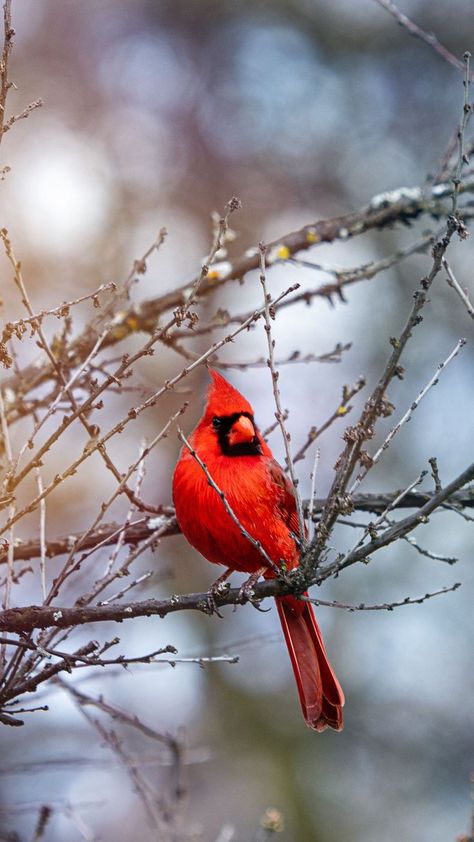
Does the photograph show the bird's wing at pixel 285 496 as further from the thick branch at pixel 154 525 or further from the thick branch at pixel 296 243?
the thick branch at pixel 296 243

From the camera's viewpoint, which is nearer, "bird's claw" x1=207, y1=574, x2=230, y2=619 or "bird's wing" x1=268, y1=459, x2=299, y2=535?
"bird's claw" x1=207, y1=574, x2=230, y2=619

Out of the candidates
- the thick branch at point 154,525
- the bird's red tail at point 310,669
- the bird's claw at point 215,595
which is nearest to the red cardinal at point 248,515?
the bird's red tail at point 310,669

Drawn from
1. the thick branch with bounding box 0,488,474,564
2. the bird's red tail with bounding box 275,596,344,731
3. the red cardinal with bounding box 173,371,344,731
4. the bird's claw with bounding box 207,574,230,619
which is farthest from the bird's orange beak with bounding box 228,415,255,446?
the bird's claw with bounding box 207,574,230,619

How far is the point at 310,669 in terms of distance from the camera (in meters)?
3.41

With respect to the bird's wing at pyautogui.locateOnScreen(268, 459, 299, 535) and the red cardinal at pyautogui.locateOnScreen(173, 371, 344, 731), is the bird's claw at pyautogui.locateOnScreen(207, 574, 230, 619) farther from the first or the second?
the bird's wing at pyautogui.locateOnScreen(268, 459, 299, 535)

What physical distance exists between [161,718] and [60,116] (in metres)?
6.88

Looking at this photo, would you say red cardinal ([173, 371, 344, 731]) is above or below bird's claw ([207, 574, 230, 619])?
above

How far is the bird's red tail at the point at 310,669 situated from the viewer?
130 inches

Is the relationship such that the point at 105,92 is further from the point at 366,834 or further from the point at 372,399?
the point at 372,399

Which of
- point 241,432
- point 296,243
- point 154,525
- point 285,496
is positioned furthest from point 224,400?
point 296,243

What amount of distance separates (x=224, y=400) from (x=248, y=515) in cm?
52

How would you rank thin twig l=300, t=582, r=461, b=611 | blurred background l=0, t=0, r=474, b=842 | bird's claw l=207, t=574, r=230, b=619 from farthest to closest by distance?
blurred background l=0, t=0, r=474, b=842
bird's claw l=207, t=574, r=230, b=619
thin twig l=300, t=582, r=461, b=611

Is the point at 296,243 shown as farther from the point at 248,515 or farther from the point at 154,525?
the point at 248,515

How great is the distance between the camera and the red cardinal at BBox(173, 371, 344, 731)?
3295 mm
